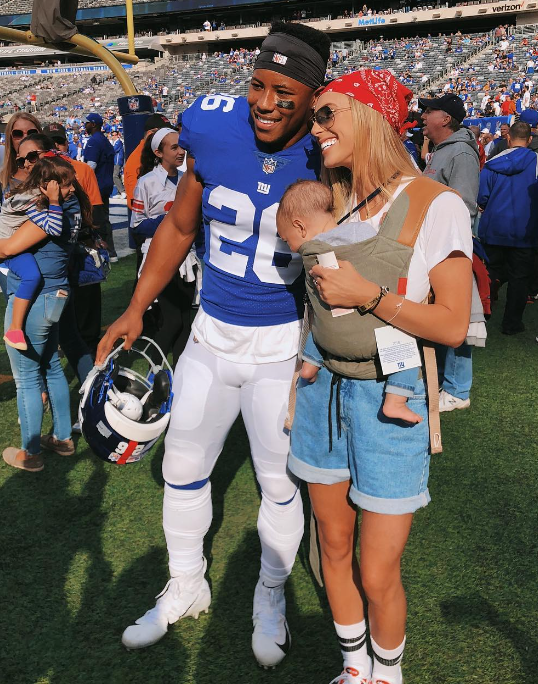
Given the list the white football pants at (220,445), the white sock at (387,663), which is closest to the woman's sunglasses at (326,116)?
the white football pants at (220,445)

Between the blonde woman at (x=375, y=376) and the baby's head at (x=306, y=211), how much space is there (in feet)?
0.16

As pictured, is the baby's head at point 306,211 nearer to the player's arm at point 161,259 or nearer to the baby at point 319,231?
the baby at point 319,231

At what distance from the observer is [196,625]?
2688 millimetres

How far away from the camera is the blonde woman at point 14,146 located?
4.13 meters

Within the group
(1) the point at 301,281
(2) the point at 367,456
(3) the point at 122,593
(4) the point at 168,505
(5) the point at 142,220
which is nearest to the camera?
(2) the point at 367,456

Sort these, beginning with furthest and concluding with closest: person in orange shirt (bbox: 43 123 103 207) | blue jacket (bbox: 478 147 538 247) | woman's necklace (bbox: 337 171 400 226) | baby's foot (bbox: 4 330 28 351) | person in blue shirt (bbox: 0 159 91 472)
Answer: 1. blue jacket (bbox: 478 147 538 247)
2. person in orange shirt (bbox: 43 123 103 207)
3. person in blue shirt (bbox: 0 159 91 472)
4. baby's foot (bbox: 4 330 28 351)
5. woman's necklace (bbox: 337 171 400 226)

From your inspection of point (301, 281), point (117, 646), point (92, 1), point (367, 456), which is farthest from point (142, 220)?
point (92, 1)

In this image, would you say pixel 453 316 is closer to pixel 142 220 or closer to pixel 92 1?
pixel 142 220

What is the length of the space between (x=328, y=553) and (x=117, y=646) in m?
1.03

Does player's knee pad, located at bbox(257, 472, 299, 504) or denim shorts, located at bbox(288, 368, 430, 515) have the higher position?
denim shorts, located at bbox(288, 368, 430, 515)

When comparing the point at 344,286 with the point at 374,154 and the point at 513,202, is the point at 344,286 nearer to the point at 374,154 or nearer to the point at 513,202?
the point at 374,154

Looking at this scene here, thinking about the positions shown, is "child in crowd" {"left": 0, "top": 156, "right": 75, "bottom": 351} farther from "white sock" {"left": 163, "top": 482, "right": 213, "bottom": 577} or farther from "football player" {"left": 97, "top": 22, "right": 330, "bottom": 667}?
"white sock" {"left": 163, "top": 482, "right": 213, "bottom": 577}

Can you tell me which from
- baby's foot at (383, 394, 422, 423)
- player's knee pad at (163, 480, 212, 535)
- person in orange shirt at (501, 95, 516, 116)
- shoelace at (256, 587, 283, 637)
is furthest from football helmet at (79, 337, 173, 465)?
person in orange shirt at (501, 95, 516, 116)

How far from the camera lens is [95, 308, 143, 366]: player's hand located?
252 centimetres
